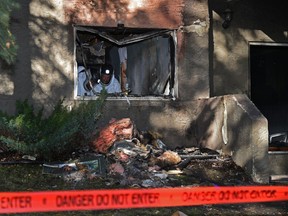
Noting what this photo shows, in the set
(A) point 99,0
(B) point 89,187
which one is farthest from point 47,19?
(B) point 89,187

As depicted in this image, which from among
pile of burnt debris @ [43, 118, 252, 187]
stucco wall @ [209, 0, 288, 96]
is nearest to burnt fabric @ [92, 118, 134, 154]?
pile of burnt debris @ [43, 118, 252, 187]

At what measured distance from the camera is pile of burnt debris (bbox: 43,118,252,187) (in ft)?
23.1

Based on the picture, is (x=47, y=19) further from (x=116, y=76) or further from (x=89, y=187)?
(x=89, y=187)

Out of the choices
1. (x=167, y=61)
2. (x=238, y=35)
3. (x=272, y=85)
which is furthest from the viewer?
(x=272, y=85)

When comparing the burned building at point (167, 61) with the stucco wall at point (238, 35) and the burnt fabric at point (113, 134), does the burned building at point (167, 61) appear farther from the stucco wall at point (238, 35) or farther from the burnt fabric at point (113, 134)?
the burnt fabric at point (113, 134)

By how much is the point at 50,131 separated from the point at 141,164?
5.40ft

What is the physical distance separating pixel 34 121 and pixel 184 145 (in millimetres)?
3489

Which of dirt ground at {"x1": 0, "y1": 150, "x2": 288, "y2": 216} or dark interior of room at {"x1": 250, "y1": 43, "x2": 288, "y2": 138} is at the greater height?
dark interior of room at {"x1": 250, "y1": 43, "x2": 288, "y2": 138}

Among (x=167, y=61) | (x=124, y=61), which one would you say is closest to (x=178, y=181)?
(x=167, y=61)

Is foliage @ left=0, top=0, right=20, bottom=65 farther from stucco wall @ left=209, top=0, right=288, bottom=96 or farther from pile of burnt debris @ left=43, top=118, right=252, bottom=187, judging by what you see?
stucco wall @ left=209, top=0, right=288, bottom=96

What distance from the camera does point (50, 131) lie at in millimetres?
7363

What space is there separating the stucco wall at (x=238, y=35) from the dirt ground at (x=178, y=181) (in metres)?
3.08

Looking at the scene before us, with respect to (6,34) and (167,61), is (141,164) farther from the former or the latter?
(6,34)

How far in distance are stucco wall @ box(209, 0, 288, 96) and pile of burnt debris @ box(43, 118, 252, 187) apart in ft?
8.24
